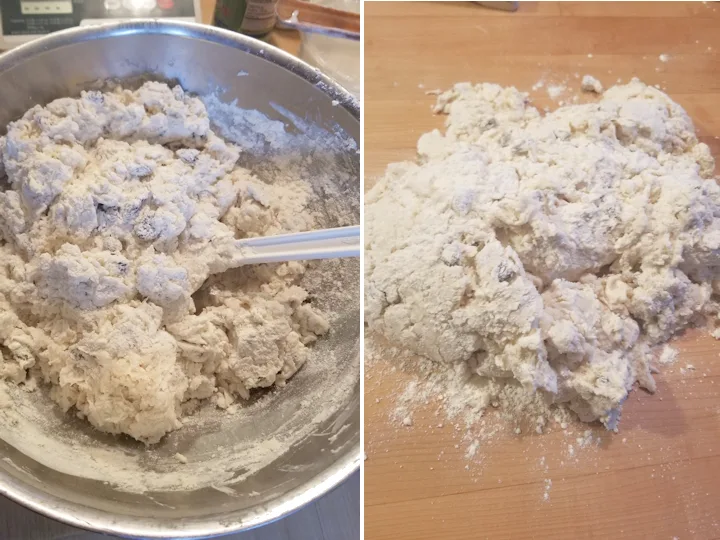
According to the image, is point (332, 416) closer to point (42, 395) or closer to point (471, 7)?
point (42, 395)

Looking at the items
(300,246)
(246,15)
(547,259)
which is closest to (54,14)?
(246,15)

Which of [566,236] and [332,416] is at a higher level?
[566,236]

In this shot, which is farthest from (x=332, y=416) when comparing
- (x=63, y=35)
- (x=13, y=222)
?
(x=63, y=35)

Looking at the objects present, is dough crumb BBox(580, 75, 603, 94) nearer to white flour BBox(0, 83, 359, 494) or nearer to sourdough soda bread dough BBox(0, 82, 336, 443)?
white flour BBox(0, 83, 359, 494)

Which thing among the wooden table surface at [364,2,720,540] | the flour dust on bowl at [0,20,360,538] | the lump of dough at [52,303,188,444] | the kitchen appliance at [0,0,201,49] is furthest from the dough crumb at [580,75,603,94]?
the lump of dough at [52,303,188,444]

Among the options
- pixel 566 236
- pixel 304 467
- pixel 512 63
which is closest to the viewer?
pixel 304 467

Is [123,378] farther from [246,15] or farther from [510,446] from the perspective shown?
[246,15]
